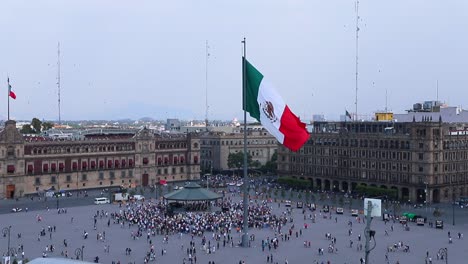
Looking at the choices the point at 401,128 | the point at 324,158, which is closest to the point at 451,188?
the point at 401,128

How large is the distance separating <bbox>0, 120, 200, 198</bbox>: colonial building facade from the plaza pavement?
22.1 metres

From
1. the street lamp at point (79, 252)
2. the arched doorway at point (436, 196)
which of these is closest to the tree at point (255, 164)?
the arched doorway at point (436, 196)

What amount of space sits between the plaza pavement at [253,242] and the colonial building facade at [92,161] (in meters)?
22.1

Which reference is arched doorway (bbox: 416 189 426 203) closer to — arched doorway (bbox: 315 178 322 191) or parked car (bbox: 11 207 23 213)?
arched doorway (bbox: 315 178 322 191)

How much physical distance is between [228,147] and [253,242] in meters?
87.8

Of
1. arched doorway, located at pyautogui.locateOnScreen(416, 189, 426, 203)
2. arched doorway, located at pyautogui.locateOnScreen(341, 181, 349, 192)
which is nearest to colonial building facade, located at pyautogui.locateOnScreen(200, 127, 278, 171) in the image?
arched doorway, located at pyautogui.locateOnScreen(341, 181, 349, 192)

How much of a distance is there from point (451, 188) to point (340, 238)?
4253 cm

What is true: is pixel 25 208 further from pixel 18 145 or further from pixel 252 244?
pixel 252 244

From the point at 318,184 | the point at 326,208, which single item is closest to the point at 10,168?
the point at 326,208

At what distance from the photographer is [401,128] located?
4569 inches

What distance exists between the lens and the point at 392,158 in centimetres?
11288

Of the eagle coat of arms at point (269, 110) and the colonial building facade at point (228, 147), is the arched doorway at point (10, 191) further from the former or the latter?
the eagle coat of arms at point (269, 110)

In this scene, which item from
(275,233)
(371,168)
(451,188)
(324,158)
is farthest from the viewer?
(324,158)

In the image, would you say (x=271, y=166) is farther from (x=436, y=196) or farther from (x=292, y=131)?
(x=292, y=131)
